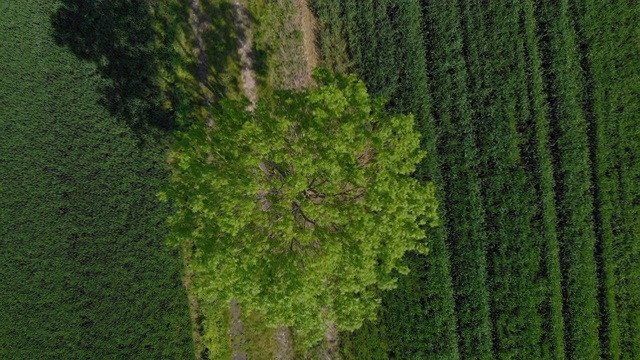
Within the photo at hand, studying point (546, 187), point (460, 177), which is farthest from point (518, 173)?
point (460, 177)

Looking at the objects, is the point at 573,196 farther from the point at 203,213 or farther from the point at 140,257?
the point at 140,257

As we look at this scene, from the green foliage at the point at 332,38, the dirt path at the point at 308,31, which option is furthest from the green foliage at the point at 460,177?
the dirt path at the point at 308,31

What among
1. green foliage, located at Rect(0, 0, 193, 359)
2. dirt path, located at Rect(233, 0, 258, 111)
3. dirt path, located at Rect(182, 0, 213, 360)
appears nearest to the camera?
green foliage, located at Rect(0, 0, 193, 359)

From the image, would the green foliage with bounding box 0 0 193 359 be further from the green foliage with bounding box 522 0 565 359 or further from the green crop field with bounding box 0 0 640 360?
the green foliage with bounding box 522 0 565 359

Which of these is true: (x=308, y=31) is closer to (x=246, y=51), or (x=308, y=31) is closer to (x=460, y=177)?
(x=246, y=51)

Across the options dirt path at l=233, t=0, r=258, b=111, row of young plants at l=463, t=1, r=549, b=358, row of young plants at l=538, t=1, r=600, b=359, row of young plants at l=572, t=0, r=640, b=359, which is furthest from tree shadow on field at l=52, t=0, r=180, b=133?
row of young plants at l=572, t=0, r=640, b=359
